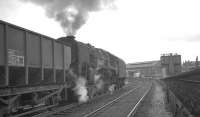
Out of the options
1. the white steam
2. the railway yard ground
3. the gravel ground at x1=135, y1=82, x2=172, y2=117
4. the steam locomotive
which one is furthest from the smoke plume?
the gravel ground at x1=135, y1=82, x2=172, y2=117

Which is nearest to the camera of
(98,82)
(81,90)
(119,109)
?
(119,109)

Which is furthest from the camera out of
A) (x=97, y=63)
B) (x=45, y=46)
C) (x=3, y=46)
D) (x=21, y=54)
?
(x=97, y=63)

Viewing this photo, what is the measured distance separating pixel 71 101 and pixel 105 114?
5502mm

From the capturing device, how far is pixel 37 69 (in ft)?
37.8

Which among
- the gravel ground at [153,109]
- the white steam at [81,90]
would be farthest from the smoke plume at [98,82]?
the gravel ground at [153,109]

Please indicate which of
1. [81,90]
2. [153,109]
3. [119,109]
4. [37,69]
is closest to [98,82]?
[81,90]

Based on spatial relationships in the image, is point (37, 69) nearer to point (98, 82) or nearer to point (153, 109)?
point (153, 109)

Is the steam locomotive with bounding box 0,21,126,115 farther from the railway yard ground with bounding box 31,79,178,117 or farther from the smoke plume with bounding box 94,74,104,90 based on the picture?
the smoke plume with bounding box 94,74,104,90

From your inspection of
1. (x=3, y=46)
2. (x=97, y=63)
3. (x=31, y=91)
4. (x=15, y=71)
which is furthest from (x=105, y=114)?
(x=97, y=63)

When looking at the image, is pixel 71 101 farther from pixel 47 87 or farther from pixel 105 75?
pixel 105 75

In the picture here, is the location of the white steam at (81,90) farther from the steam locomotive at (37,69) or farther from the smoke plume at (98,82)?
the smoke plume at (98,82)

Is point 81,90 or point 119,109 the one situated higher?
point 81,90

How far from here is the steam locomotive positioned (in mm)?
9203

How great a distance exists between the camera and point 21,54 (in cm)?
1012
